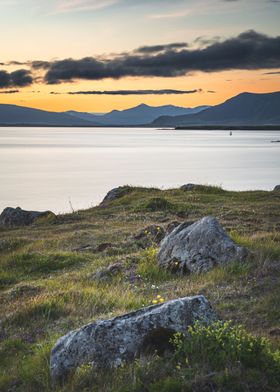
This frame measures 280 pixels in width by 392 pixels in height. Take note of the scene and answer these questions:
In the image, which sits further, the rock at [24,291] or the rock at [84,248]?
the rock at [84,248]

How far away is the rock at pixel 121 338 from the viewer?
6.99 metres

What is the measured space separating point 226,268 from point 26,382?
589 centimetres

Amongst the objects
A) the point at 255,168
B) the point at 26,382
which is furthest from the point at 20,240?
the point at 255,168

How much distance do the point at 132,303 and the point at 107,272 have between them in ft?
11.0

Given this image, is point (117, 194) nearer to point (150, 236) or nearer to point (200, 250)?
point (150, 236)

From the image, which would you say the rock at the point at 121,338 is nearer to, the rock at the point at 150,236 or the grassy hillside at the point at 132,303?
the grassy hillside at the point at 132,303

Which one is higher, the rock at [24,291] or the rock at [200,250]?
the rock at [200,250]

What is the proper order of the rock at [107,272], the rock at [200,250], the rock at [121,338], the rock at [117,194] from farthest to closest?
the rock at [117,194], the rock at [107,272], the rock at [200,250], the rock at [121,338]

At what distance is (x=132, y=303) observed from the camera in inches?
379

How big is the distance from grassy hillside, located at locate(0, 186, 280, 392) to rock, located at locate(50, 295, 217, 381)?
226 mm

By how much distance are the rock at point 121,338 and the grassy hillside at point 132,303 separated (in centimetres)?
23

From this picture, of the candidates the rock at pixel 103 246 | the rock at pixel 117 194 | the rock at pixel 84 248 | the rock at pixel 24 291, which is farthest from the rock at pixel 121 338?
the rock at pixel 117 194

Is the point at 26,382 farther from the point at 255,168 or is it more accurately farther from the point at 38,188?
the point at 255,168

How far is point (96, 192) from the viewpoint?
61469 mm
